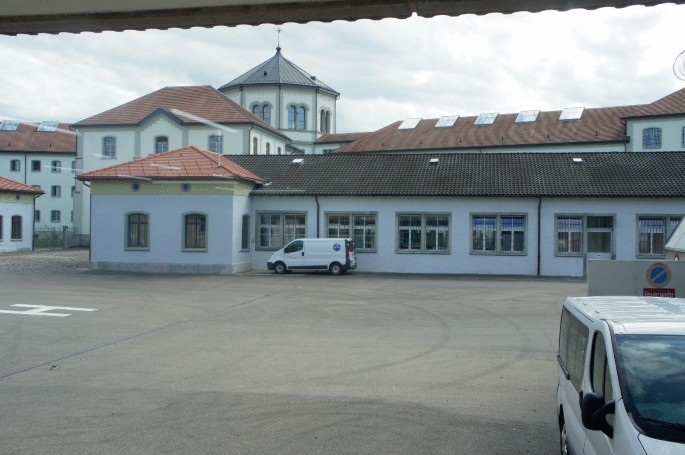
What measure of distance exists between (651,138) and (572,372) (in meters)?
52.7

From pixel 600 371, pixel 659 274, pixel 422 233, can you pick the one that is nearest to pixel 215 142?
pixel 422 233

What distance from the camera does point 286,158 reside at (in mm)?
39125

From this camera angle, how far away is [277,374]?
1056cm

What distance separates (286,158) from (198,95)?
63.7 ft

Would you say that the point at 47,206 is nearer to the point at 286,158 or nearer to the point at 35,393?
the point at 286,158

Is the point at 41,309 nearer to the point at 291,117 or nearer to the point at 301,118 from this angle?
the point at 291,117

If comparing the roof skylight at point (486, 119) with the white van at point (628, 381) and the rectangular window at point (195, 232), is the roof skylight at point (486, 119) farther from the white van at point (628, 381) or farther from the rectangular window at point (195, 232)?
the white van at point (628, 381)

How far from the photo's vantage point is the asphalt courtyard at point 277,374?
7.27 m

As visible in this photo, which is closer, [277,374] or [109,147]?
[277,374]

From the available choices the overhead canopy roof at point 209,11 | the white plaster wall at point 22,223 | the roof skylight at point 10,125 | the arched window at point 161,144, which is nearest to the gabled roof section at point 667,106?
the arched window at point 161,144

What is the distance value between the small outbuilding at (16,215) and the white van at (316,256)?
23947 mm

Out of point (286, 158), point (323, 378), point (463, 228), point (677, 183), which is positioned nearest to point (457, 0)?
point (323, 378)

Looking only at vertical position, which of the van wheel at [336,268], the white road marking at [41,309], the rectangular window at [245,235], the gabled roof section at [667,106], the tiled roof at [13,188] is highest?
the gabled roof section at [667,106]

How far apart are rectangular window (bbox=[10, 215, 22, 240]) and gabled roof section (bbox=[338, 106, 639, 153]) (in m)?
27.8
